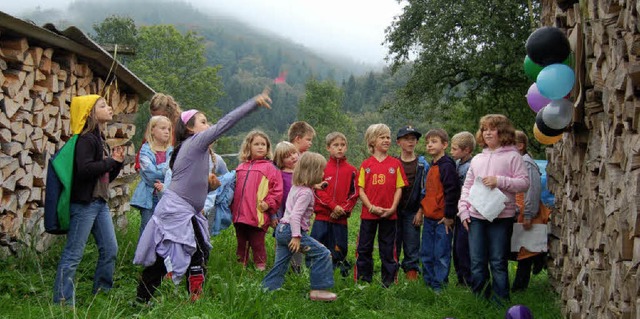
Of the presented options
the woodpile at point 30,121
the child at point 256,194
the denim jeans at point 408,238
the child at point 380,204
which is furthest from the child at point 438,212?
the woodpile at point 30,121

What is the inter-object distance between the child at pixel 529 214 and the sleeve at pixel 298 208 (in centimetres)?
200

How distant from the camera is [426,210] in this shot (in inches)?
242

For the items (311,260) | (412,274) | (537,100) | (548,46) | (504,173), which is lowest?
(412,274)

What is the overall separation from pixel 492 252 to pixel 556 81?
5.26ft

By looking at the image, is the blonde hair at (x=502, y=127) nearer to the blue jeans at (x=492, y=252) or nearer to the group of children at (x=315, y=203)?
the group of children at (x=315, y=203)

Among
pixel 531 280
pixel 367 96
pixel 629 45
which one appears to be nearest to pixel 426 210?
pixel 531 280

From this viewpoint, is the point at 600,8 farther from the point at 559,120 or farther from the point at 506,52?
the point at 506,52

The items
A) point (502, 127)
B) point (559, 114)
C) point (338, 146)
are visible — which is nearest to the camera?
point (559, 114)

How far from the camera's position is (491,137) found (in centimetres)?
530

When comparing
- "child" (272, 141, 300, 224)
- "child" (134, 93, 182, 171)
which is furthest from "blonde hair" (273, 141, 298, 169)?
"child" (134, 93, 182, 171)

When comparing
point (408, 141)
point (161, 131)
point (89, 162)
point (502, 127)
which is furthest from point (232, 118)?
point (408, 141)

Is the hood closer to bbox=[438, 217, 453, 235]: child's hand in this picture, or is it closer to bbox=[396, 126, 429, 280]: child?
bbox=[396, 126, 429, 280]: child

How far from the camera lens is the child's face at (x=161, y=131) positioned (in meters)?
5.92

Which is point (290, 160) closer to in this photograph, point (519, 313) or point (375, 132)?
point (375, 132)
